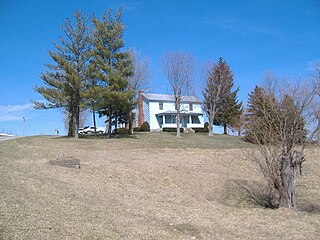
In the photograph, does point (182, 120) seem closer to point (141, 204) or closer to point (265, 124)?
point (265, 124)

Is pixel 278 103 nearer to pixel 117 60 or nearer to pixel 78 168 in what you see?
pixel 78 168

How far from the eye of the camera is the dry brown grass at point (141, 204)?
17.9 ft

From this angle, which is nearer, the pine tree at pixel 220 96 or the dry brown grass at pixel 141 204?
the dry brown grass at pixel 141 204

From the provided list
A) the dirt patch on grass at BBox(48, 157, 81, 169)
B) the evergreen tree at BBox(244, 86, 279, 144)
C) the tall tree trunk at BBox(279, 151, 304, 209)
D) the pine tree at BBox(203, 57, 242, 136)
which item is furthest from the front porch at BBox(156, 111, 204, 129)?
the tall tree trunk at BBox(279, 151, 304, 209)

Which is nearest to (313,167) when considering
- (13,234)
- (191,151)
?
(191,151)

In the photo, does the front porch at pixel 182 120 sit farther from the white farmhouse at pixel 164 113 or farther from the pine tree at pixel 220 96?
the pine tree at pixel 220 96

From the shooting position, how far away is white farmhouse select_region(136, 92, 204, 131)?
146 ft

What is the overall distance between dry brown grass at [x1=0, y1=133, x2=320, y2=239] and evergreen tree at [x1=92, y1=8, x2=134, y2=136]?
10.5 meters

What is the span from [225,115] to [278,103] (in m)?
32.1

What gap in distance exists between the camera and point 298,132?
31.5ft

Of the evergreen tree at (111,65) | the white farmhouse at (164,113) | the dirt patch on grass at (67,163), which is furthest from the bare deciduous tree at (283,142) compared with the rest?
the white farmhouse at (164,113)

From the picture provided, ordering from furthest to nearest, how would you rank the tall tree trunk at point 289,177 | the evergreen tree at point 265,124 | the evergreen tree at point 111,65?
the evergreen tree at point 111,65, the evergreen tree at point 265,124, the tall tree trunk at point 289,177

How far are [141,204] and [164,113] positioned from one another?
35751 mm

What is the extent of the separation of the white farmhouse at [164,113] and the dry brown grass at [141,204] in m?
29.5
